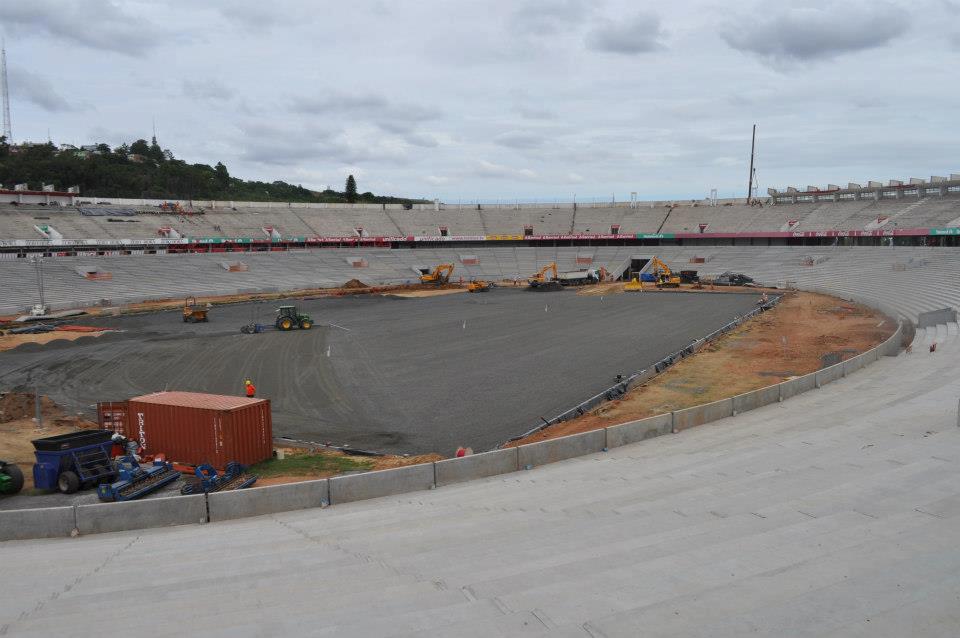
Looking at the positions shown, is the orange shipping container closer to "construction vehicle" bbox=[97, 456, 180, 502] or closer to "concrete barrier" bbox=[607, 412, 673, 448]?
"construction vehicle" bbox=[97, 456, 180, 502]

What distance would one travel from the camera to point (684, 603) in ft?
26.4

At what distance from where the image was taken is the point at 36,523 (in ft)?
37.3

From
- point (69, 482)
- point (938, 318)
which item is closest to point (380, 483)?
point (69, 482)

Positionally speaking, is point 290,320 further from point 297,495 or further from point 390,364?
point 297,495

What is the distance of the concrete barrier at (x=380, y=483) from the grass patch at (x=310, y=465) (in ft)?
10.1

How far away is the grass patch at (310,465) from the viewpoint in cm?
1592

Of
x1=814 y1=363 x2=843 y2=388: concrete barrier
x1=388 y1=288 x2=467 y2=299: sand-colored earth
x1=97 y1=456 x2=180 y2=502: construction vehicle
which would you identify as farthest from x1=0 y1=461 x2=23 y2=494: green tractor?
x1=388 y1=288 x2=467 y2=299: sand-colored earth

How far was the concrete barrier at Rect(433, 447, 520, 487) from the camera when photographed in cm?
1354

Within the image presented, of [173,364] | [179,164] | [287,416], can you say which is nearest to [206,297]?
[173,364]

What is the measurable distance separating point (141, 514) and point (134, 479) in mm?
3185

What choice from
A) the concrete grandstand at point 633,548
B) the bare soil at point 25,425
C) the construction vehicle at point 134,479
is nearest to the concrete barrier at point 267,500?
the concrete grandstand at point 633,548

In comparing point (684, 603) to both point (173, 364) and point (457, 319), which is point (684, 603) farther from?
point (457, 319)

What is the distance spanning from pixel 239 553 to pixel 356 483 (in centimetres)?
294

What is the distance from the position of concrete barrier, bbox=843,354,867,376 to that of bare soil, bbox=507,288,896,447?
2.36 m
